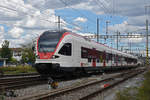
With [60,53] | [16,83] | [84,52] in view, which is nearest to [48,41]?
Answer: [60,53]

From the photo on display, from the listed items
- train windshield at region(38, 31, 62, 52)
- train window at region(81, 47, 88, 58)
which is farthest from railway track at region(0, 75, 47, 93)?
train window at region(81, 47, 88, 58)

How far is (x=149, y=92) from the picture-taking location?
6.46 metres

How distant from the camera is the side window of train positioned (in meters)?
15.2

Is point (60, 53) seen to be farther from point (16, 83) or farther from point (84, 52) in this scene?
point (84, 52)

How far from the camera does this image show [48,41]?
15438 mm

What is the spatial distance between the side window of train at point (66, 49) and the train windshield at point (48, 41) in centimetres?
58

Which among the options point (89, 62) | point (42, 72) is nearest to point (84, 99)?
point (42, 72)

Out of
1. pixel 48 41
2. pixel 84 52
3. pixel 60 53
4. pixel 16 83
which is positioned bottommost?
pixel 16 83

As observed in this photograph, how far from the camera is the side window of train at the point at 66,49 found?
15166 millimetres

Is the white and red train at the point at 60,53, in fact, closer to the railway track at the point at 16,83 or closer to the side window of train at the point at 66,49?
the side window of train at the point at 66,49

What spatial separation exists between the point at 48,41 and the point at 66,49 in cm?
136

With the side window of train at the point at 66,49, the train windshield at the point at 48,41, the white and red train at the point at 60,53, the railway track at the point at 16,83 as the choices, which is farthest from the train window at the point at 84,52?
the railway track at the point at 16,83

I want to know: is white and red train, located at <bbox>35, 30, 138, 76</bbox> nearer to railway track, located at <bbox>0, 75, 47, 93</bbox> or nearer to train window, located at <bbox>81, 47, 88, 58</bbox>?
train window, located at <bbox>81, 47, 88, 58</bbox>

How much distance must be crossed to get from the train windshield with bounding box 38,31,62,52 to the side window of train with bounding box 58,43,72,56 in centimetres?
58
